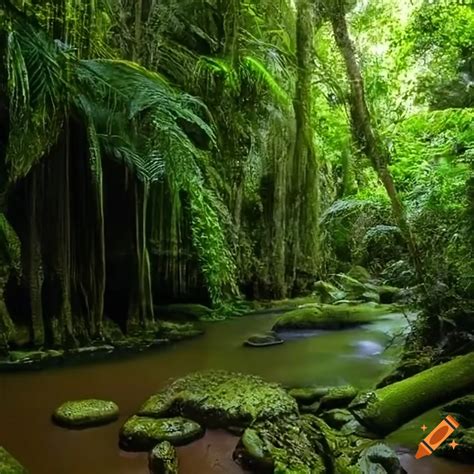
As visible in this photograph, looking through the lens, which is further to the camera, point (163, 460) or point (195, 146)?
point (195, 146)

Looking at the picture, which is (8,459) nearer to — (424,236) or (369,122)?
(424,236)

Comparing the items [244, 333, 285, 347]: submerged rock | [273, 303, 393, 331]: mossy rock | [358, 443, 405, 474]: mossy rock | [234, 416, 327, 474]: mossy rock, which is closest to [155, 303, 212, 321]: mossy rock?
[273, 303, 393, 331]: mossy rock

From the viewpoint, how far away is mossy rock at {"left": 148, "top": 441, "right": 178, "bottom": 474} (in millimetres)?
2465

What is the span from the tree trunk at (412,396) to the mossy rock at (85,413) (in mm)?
1348

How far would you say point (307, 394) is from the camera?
3.50 metres

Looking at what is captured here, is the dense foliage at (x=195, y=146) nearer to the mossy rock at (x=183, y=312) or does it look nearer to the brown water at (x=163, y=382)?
the mossy rock at (x=183, y=312)

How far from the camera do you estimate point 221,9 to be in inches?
255

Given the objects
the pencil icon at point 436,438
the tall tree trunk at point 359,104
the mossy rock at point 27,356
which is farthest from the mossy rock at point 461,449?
the mossy rock at point 27,356

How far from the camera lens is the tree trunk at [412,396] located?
9.83ft

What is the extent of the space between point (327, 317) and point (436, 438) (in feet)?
11.9

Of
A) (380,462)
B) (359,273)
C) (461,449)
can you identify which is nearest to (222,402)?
(380,462)

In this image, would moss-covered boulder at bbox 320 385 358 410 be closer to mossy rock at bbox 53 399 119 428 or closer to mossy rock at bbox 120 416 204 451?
mossy rock at bbox 120 416 204 451

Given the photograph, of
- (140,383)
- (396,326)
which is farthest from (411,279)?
(140,383)

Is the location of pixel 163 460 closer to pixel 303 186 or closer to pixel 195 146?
pixel 195 146
